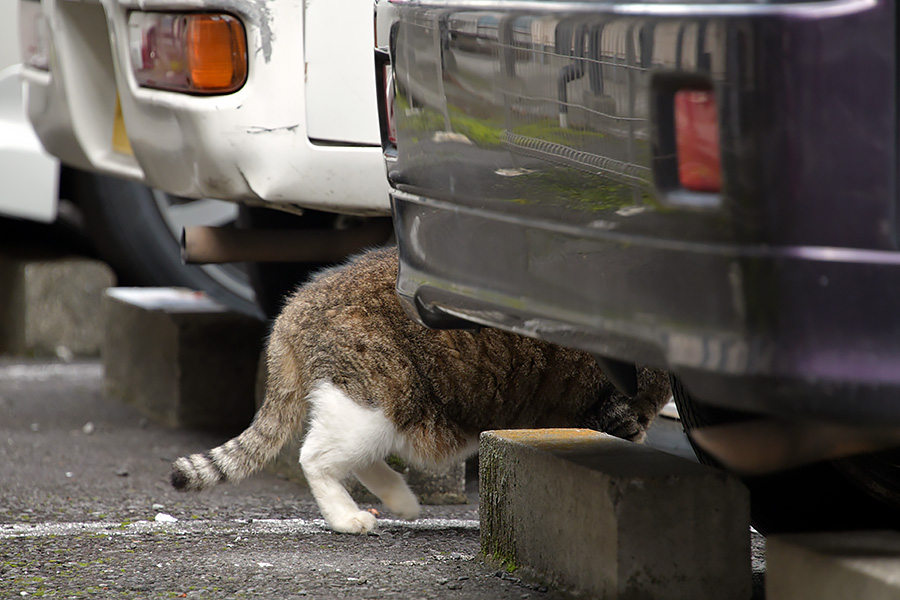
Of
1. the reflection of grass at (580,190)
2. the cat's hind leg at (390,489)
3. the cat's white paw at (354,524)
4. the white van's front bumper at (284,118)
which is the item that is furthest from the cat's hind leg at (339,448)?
the reflection of grass at (580,190)

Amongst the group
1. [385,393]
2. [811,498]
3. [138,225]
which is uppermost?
[138,225]

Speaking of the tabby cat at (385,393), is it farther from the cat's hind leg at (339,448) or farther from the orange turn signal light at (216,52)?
the orange turn signal light at (216,52)

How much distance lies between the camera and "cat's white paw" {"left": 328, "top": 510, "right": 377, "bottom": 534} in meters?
3.72

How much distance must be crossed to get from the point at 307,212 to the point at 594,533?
2231 mm

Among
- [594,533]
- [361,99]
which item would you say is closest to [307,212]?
[361,99]

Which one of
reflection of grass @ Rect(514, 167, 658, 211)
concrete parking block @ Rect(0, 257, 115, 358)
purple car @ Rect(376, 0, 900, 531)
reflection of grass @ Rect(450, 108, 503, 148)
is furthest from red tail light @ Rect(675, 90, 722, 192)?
concrete parking block @ Rect(0, 257, 115, 358)

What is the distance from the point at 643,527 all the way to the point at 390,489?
1.46m

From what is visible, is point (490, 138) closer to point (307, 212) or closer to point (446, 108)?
point (446, 108)

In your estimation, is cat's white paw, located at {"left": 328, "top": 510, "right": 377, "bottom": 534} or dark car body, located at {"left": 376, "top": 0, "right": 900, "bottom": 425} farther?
cat's white paw, located at {"left": 328, "top": 510, "right": 377, "bottom": 534}

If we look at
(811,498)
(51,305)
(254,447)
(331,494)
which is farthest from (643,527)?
(51,305)

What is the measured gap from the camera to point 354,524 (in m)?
3.72

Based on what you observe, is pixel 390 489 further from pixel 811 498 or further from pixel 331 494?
pixel 811 498

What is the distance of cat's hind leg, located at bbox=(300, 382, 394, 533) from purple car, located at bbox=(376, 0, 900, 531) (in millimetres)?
1020

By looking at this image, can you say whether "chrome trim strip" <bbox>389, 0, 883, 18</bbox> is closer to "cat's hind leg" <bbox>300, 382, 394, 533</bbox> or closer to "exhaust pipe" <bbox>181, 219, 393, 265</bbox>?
"cat's hind leg" <bbox>300, 382, 394, 533</bbox>
